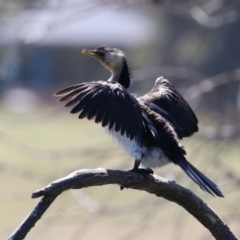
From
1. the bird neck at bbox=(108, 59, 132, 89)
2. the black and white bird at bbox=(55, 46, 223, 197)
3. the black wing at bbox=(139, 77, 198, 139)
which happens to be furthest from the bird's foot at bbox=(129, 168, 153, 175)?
the bird neck at bbox=(108, 59, 132, 89)

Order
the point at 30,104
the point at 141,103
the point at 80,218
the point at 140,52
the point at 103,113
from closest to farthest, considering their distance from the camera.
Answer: the point at 103,113
the point at 141,103
the point at 80,218
the point at 140,52
the point at 30,104

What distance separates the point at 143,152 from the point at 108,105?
314mm

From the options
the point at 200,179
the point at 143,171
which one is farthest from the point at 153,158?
the point at 143,171

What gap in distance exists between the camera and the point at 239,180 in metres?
5.14

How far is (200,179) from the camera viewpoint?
140 inches

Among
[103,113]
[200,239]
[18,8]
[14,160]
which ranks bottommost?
[103,113]

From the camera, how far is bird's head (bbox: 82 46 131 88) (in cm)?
438

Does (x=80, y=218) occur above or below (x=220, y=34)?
below

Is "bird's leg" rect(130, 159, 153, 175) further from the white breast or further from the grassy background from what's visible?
the grassy background

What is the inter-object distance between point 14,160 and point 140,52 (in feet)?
30.0

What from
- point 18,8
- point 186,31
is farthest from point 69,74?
point 18,8

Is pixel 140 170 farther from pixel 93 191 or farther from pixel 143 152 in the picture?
pixel 93 191

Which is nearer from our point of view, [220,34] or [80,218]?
[80,218]

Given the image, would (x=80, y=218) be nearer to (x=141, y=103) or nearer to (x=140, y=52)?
(x=141, y=103)
